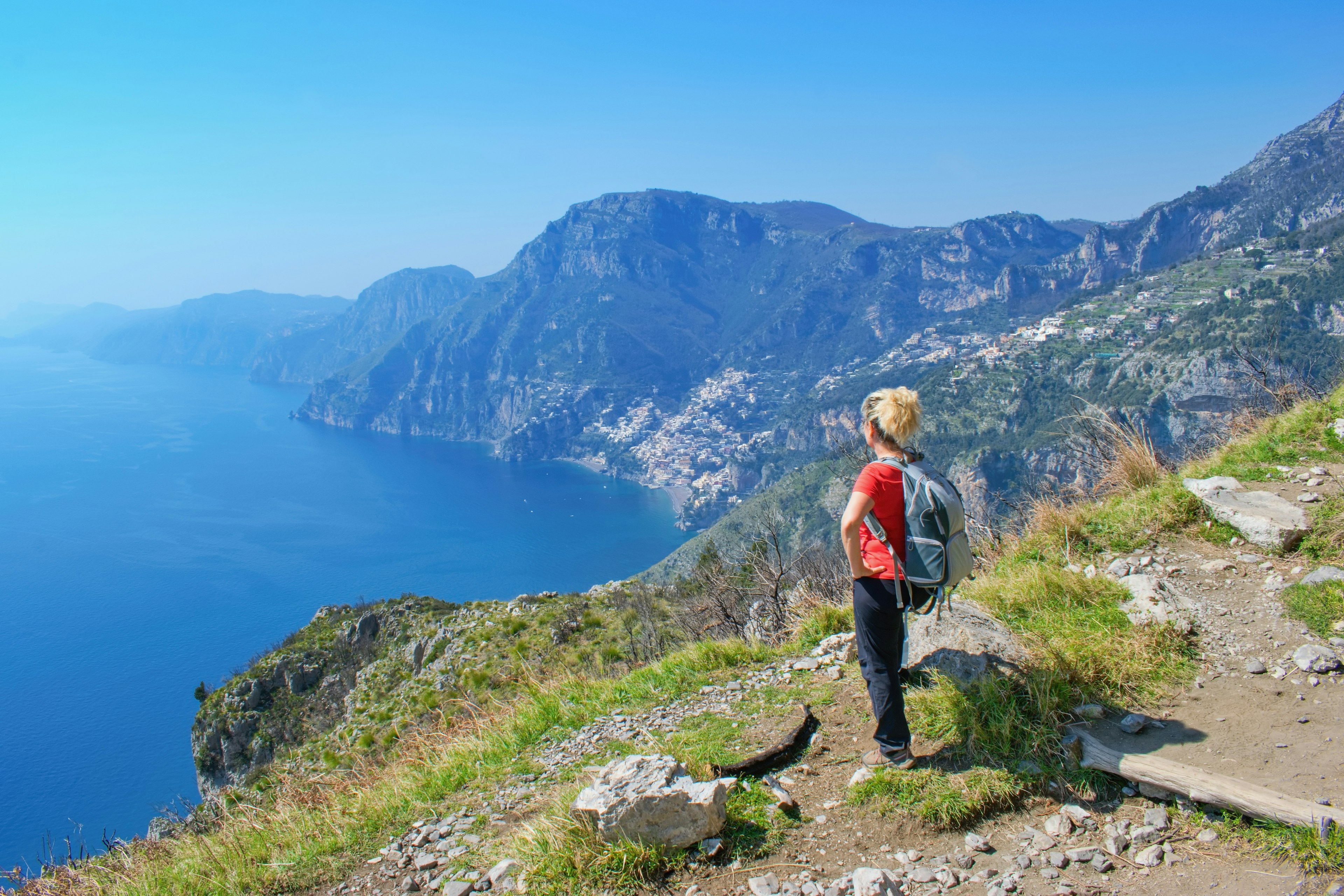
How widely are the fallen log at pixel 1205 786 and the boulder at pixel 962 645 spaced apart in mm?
580

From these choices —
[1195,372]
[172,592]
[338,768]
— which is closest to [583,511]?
[172,592]

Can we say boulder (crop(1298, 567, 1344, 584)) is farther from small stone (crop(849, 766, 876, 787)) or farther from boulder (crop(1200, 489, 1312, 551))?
small stone (crop(849, 766, 876, 787))

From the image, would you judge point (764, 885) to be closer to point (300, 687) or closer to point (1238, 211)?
point (300, 687)

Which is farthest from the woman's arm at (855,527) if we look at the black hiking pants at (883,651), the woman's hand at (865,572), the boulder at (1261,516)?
the boulder at (1261,516)

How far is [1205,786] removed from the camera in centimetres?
288

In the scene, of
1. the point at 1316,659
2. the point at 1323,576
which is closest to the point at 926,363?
the point at 1323,576

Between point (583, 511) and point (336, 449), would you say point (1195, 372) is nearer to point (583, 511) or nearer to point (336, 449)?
point (583, 511)

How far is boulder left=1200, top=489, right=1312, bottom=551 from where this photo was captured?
15.8ft

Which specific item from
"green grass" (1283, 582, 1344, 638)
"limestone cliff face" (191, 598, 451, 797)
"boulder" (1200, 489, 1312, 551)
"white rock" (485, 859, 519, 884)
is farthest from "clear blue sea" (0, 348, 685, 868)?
"boulder" (1200, 489, 1312, 551)

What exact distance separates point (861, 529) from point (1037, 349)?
97845mm

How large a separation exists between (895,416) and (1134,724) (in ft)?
6.68

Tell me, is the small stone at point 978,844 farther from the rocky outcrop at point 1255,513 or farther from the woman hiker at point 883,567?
the rocky outcrop at point 1255,513

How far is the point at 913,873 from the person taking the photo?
284 centimetres

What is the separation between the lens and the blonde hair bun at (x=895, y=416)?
3.42 meters
